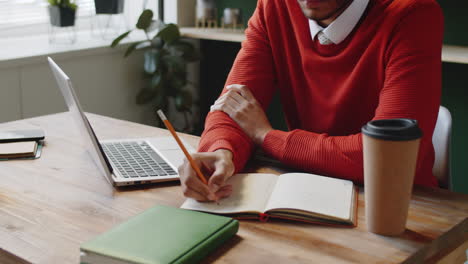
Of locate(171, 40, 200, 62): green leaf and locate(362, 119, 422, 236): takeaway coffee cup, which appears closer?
locate(362, 119, 422, 236): takeaway coffee cup

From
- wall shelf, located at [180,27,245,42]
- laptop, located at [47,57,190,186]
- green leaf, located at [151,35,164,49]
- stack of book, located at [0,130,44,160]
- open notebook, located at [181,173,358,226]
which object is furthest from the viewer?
green leaf, located at [151,35,164,49]

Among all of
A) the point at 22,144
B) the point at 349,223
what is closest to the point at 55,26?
the point at 22,144

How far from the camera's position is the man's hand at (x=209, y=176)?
1.08 m

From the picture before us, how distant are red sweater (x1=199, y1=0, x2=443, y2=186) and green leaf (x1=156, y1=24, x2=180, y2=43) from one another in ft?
5.22

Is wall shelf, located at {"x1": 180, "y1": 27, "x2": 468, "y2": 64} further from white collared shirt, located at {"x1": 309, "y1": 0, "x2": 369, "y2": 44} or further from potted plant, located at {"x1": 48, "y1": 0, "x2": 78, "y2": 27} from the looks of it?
white collared shirt, located at {"x1": 309, "y1": 0, "x2": 369, "y2": 44}

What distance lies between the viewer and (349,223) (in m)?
1.00

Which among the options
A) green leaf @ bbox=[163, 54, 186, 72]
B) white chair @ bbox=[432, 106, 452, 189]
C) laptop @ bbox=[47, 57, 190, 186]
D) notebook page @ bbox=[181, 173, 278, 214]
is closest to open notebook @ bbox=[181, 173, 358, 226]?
notebook page @ bbox=[181, 173, 278, 214]

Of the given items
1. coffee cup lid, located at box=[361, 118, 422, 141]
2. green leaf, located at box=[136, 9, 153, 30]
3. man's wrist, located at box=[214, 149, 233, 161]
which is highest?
coffee cup lid, located at box=[361, 118, 422, 141]

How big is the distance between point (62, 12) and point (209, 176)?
206 centimetres

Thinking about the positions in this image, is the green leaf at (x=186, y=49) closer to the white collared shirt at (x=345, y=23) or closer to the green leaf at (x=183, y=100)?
the green leaf at (x=183, y=100)

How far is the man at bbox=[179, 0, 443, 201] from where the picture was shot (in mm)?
1237

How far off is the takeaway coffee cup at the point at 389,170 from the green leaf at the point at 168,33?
239 cm

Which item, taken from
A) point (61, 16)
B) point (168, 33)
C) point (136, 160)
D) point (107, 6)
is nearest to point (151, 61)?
point (168, 33)

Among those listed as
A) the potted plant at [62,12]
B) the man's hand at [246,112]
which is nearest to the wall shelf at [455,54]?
the man's hand at [246,112]
